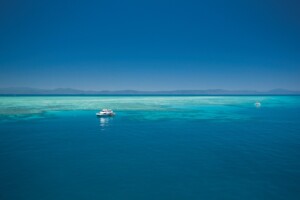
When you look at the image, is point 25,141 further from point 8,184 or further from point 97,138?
point 8,184

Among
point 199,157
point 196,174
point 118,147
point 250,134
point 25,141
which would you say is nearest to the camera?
point 196,174

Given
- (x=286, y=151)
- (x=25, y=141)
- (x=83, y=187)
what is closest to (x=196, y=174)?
(x=83, y=187)

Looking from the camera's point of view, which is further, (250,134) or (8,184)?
(250,134)

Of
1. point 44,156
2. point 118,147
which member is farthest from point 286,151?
point 44,156

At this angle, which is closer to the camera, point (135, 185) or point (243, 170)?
point (135, 185)

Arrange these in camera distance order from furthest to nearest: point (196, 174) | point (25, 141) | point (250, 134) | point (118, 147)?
1. point (250, 134)
2. point (25, 141)
3. point (118, 147)
4. point (196, 174)

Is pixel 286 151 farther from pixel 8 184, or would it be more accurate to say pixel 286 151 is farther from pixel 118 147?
pixel 8 184

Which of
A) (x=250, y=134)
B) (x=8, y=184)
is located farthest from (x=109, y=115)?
(x=8, y=184)

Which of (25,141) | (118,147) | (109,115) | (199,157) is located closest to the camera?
(199,157)

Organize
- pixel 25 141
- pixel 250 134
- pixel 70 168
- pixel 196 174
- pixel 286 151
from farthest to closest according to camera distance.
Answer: pixel 250 134, pixel 25 141, pixel 286 151, pixel 70 168, pixel 196 174
